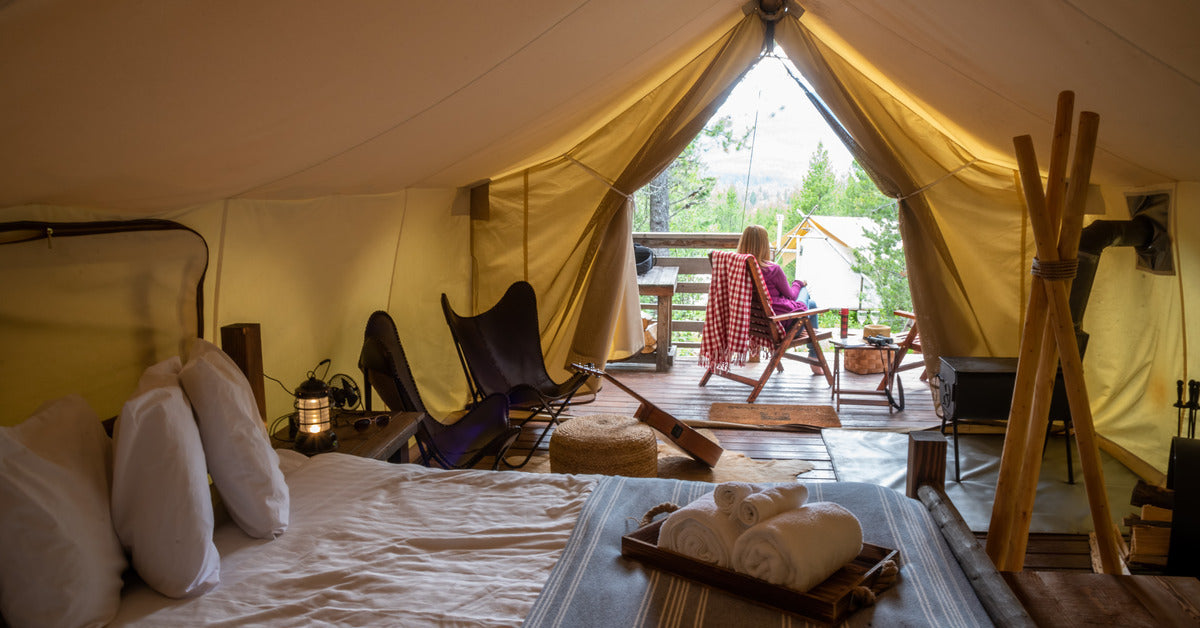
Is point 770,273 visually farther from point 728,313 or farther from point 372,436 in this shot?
point 372,436

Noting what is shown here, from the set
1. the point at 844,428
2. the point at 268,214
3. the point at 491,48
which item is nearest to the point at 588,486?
the point at 491,48

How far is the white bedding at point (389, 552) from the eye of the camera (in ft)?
5.17

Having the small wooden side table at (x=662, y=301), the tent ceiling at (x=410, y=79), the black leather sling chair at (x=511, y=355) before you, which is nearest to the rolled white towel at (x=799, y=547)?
the tent ceiling at (x=410, y=79)

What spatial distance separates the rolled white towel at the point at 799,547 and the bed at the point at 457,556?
8cm

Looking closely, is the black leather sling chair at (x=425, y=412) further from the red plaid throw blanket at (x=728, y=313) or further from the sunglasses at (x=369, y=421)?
the red plaid throw blanket at (x=728, y=313)

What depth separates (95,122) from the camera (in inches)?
60.9

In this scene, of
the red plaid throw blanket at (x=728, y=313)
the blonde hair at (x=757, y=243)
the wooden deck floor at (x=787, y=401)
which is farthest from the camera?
the blonde hair at (x=757, y=243)

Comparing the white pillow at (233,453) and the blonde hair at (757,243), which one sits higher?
the blonde hair at (757,243)

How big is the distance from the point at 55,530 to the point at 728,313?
460 cm

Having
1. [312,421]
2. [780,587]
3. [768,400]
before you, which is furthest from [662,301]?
[780,587]

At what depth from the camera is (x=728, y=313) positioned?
5.62 meters

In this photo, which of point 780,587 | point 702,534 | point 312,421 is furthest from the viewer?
point 312,421

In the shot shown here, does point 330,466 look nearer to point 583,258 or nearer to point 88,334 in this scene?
point 88,334

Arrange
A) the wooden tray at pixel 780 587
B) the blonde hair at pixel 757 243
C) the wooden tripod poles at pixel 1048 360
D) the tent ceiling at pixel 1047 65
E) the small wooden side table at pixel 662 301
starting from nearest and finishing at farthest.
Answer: the wooden tray at pixel 780 587
the tent ceiling at pixel 1047 65
the wooden tripod poles at pixel 1048 360
the blonde hair at pixel 757 243
the small wooden side table at pixel 662 301
